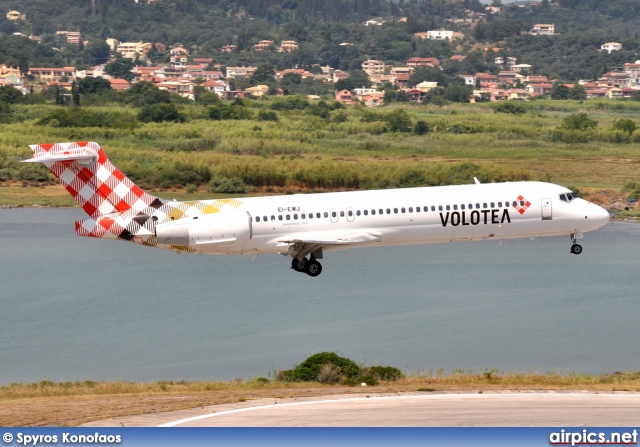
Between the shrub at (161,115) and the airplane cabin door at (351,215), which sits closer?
the airplane cabin door at (351,215)

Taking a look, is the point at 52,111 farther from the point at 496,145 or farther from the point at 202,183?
the point at 496,145

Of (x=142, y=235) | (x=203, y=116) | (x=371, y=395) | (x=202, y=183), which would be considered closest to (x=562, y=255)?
(x=202, y=183)

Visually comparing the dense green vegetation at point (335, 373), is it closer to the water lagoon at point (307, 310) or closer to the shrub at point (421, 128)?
the water lagoon at point (307, 310)

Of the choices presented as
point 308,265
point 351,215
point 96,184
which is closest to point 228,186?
point 308,265

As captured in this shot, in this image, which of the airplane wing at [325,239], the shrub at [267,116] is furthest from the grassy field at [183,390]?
the shrub at [267,116]

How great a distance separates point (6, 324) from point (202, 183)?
57.8 m

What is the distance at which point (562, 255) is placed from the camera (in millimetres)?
108125

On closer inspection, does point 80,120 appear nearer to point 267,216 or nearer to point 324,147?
point 324,147

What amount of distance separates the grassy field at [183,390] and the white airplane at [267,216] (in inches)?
259

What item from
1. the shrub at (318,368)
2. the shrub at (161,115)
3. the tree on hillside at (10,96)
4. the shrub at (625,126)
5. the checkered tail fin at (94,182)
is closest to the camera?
the checkered tail fin at (94,182)

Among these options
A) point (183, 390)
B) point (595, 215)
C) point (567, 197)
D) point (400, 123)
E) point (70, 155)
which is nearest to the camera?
point (183, 390)

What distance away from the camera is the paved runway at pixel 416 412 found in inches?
1583

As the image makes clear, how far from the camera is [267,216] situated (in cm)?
5988

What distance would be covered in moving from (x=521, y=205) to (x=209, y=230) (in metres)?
15.0
